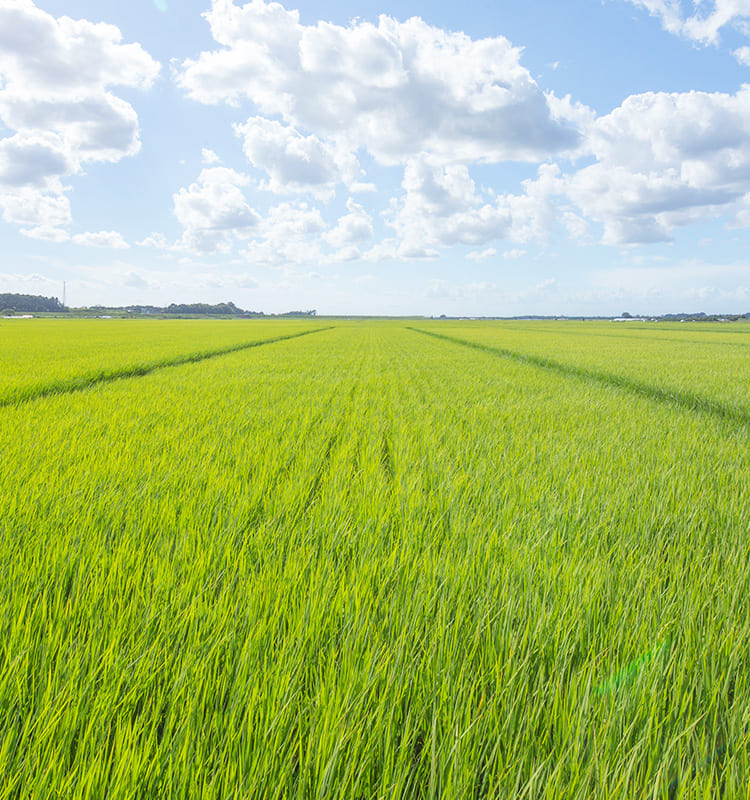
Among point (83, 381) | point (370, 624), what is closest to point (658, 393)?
point (370, 624)

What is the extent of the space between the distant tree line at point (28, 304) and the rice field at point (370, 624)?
152m

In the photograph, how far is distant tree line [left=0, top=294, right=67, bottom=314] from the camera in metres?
119

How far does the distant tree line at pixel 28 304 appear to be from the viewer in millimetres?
119438

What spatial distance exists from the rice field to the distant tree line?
152 metres

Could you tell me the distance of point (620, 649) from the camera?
1.19 meters

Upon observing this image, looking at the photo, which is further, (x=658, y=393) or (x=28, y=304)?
(x=28, y=304)

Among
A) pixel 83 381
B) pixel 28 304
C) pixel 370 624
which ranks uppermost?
pixel 28 304

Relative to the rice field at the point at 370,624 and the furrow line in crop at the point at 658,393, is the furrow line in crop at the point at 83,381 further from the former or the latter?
the furrow line in crop at the point at 658,393

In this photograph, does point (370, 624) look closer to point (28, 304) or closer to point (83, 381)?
point (83, 381)

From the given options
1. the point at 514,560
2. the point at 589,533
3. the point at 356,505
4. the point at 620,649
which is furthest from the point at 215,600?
the point at 589,533

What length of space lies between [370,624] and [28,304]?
531 ft

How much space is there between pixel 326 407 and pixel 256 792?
4835 millimetres

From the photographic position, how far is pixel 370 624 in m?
1.24

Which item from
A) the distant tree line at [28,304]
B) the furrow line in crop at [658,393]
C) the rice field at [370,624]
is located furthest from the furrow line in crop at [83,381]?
the distant tree line at [28,304]
